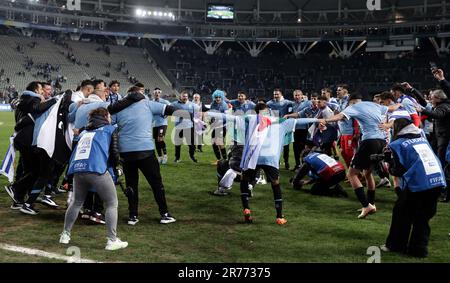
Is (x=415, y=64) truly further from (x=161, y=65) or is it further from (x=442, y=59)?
(x=161, y=65)

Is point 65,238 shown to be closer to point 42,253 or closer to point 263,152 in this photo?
point 42,253

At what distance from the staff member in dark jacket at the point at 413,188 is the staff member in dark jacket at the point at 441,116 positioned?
2974 millimetres

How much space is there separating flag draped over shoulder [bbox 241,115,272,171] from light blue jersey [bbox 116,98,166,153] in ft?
5.06

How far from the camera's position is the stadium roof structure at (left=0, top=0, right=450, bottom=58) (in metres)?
50.2

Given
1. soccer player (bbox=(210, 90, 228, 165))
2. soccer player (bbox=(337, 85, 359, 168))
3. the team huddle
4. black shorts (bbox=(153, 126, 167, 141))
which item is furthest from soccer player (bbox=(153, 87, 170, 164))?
soccer player (bbox=(337, 85, 359, 168))

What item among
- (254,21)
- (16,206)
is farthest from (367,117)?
(254,21)

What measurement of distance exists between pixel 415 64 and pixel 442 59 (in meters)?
2.53

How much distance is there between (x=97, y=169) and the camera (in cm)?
625

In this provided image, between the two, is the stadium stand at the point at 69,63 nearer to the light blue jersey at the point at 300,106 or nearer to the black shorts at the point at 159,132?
the black shorts at the point at 159,132

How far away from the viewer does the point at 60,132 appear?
27.5 feet

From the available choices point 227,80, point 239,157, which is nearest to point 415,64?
point 227,80

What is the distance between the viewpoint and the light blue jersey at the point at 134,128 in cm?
759

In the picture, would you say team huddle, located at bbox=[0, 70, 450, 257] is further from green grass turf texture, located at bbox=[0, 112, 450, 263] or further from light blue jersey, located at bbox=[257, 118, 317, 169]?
green grass turf texture, located at bbox=[0, 112, 450, 263]

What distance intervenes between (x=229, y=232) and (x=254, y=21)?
5182 cm
